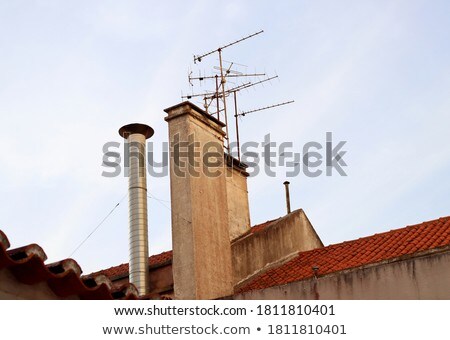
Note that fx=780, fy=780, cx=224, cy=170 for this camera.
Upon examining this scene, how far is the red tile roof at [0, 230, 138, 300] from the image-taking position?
280 inches

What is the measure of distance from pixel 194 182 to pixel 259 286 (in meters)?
2.25

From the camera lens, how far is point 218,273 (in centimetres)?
1415

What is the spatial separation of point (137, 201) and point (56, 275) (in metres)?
7.59

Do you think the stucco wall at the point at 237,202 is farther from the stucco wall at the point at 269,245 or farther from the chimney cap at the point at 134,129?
the chimney cap at the point at 134,129

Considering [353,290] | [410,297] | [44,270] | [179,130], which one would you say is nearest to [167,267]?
[179,130]

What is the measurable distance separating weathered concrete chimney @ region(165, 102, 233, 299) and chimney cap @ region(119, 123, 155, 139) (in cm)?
89

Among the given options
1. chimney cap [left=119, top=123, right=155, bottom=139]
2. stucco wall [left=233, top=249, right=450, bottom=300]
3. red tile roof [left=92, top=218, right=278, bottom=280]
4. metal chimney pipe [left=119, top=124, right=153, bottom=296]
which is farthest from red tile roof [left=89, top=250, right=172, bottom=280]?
stucco wall [left=233, top=249, right=450, bottom=300]

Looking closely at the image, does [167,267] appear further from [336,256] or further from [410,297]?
[410,297]

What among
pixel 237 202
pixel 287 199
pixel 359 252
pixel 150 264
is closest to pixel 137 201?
pixel 150 264

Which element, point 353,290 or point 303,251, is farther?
point 303,251

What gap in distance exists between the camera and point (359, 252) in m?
14.0

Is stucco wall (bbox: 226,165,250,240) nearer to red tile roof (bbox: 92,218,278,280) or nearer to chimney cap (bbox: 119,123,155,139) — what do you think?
red tile roof (bbox: 92,218,278,280)

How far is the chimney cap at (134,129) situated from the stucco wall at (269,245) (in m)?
2.89

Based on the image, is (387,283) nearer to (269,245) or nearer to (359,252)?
(359,252)
